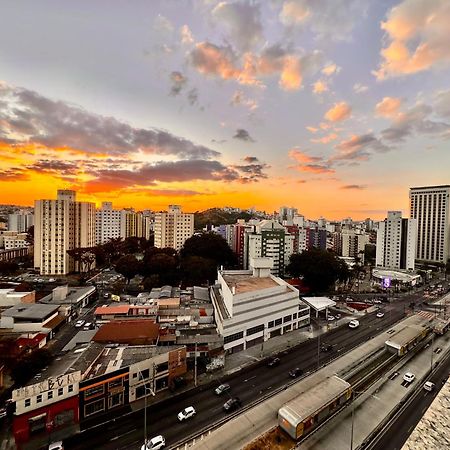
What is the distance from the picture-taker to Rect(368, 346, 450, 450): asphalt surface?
65.4 ft

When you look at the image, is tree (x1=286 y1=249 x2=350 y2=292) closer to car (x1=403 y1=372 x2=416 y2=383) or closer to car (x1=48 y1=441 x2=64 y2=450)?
car (x1=403 y1=372 x2=416 y2=383)

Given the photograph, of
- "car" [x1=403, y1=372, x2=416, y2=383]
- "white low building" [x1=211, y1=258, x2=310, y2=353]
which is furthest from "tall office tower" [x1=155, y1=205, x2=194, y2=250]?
"car" [x1=403, y1=372, x2=416, y2=383]

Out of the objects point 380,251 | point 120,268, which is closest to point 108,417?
point 120,268

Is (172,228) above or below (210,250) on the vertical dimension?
above

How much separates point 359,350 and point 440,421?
1119 centimetres

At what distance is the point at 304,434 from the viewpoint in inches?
766

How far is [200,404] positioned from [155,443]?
18.7ft

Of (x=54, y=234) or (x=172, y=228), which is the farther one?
(x=172, y=228)

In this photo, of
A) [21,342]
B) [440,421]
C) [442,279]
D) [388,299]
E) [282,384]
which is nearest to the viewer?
[440,421]

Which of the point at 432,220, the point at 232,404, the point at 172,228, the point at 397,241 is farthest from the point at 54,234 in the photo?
the point at 432,220

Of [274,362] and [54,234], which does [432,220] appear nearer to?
[274,362]

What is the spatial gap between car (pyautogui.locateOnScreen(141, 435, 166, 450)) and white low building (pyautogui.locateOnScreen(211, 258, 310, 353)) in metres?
14.4

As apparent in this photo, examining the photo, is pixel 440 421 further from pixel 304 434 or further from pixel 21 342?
pixel 21 342

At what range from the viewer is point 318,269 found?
190 feet
